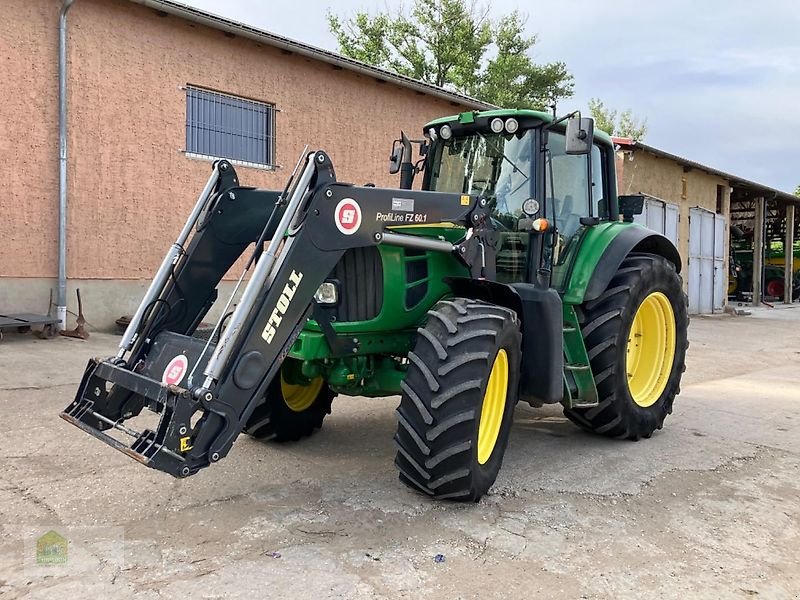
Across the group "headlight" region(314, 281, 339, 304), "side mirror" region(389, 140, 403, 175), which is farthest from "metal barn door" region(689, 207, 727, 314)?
"headlight" region(314, 281, 339, 304)

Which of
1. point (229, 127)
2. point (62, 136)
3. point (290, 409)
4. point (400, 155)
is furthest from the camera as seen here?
point (229, 127)

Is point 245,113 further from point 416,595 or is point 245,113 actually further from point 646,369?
point 416,595

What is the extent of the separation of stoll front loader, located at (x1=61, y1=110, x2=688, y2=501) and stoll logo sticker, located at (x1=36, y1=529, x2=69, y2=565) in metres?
0.49

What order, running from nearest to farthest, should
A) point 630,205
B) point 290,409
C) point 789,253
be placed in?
point 290,409, point 630,205, point 789,253

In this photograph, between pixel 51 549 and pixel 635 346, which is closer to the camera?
pixel 51 549

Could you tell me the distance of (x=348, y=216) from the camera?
371 cm

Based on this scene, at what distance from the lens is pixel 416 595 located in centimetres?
292

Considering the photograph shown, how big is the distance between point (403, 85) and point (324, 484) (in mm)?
10492

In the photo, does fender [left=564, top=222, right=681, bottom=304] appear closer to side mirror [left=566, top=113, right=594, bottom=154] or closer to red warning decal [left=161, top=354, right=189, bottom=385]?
side mirror [left=566, top=113, right=594, bottom=154]

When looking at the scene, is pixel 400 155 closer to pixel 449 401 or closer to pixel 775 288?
pixel 449 401

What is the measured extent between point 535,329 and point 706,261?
1688 cm

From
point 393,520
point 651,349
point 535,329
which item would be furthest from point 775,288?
point 393,520

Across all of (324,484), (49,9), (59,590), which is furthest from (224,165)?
(49,9)

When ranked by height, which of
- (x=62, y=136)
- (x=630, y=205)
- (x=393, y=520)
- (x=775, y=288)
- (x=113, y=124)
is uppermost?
(x=113, y=124)
